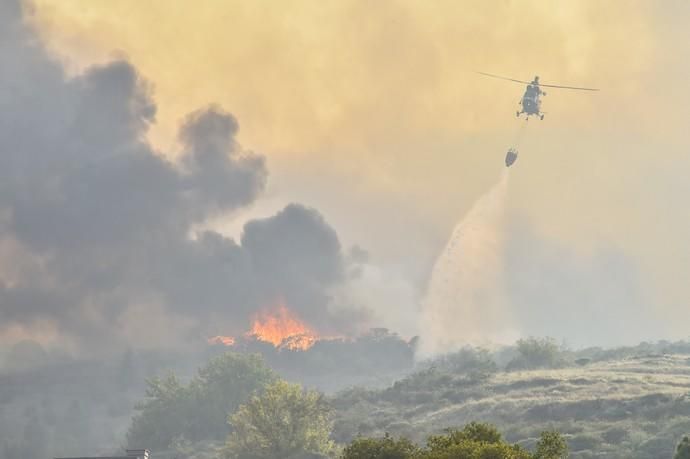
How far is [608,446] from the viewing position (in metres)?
134

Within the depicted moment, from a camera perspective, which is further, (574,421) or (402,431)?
(402,431)

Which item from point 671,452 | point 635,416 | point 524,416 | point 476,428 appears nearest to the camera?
point 476,428

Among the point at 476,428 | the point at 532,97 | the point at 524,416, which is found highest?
the point at 532,97

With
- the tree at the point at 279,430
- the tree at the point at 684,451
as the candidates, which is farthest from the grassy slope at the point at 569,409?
the tree at the point at 684,451

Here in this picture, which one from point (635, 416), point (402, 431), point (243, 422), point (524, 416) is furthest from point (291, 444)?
point (635, 416)

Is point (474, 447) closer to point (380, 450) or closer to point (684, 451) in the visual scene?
point (380, 450)

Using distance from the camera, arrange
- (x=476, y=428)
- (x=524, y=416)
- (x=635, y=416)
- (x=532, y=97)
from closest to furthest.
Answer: (x=476, y=428)
(x=635, y=416)
(x=524, y=416)
(x=532, y=97)

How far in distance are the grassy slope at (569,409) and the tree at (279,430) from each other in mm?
13557

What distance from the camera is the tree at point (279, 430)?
500ft

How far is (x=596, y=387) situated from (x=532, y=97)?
39994mm

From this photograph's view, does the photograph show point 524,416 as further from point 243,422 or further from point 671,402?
point 243,422

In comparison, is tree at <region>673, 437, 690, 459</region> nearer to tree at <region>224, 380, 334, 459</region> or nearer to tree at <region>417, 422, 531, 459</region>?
tree at <region>417, 422, 531, 459</region>

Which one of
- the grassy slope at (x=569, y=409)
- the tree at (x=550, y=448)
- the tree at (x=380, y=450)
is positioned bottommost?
the tree at (x=550, y=448)

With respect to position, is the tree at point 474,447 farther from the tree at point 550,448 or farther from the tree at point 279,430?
the tree at point 279,430
